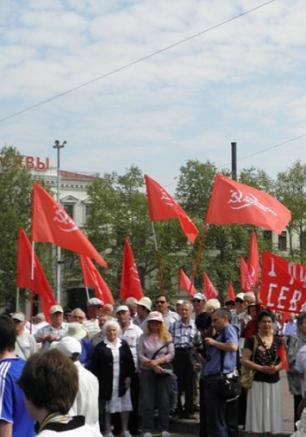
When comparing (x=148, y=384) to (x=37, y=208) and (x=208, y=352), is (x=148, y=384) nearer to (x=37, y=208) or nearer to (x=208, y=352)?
(x=208, y=352)

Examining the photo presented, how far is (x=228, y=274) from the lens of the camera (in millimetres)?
59062

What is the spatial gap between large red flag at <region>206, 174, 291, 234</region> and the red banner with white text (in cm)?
262

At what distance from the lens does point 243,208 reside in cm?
1506

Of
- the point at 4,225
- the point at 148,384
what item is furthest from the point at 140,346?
the point at 4,225

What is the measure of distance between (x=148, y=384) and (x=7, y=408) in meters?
6.96

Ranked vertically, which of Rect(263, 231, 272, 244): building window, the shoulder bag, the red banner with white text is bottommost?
the shoulder bag

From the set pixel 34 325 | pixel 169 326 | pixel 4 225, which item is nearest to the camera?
pixel 169 326

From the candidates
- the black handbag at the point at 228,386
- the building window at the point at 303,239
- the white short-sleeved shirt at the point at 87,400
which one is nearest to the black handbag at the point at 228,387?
the black handbag at the point at 228,386

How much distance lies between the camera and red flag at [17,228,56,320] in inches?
617

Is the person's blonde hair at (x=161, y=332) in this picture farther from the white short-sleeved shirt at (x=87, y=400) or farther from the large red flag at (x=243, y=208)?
the white short-sleeved shirt at (x=87, y=400)

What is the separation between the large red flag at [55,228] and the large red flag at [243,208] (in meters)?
2.18

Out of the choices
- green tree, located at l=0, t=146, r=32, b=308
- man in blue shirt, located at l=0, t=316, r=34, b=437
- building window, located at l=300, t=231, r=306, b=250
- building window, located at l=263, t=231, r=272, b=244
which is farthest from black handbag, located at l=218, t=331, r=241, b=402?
building window, located at l=300, t=231, r=306, b=250

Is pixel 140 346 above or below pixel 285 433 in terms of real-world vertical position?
above

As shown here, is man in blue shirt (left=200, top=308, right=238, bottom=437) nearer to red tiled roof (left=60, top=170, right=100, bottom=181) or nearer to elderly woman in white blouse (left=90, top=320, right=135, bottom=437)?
elderly woman in white blouse (left=90, top=320, right=135, bottom=437)
